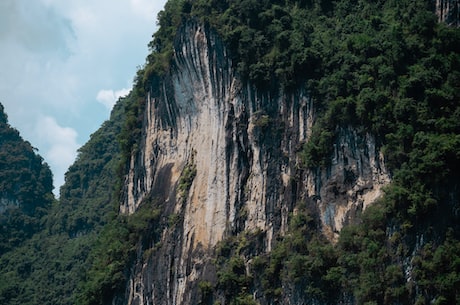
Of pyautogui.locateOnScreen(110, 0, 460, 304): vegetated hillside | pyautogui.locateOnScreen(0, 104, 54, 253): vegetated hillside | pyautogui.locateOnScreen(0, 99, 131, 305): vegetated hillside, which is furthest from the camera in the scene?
pyautogui.locateOnScreen(0, 104, 54, 253): vegetated hillside

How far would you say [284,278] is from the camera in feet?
83.9

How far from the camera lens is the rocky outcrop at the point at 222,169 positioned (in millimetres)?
25750

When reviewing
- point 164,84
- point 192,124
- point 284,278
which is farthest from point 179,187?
point 284,278

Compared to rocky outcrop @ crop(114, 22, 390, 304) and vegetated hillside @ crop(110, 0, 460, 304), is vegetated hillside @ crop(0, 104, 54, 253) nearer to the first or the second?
rocky outcrop @ crop(114, 22, 390, 304)

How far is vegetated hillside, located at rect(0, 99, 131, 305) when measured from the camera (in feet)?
150

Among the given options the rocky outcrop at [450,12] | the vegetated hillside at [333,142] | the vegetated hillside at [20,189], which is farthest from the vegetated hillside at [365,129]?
the vegetated hillside at [20,189]

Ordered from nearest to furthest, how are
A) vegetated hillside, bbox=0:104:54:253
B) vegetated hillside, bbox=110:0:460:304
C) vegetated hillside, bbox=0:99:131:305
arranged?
vegetated hillside, bbox=110:0:460:304, vegetated hillside, bbox=0:99:131:305, vegetated hillside, bbox=0:104:54:253

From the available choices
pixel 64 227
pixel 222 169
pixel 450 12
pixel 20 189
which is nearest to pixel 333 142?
pixel 222 169

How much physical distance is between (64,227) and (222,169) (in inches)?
A: 963

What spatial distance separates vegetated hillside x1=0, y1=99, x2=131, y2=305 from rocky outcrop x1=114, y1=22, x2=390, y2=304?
34.4ft

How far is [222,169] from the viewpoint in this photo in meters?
29.2

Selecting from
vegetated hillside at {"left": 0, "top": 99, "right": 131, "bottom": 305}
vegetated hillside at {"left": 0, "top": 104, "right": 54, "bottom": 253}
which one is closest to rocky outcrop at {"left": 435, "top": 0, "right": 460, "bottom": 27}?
vegetated hillside at {"left": 0, "top": 99, "right": 131, "bottom": 305}

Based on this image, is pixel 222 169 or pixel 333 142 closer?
pixel 333 142

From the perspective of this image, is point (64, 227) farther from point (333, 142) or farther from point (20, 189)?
point (333, 142)
